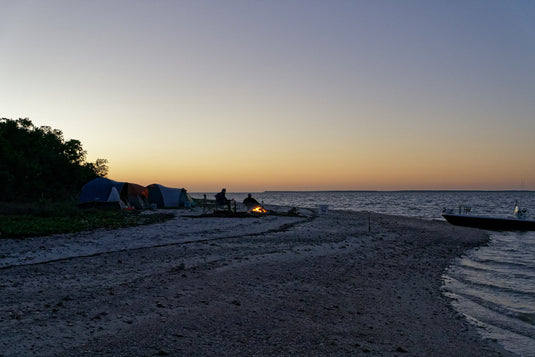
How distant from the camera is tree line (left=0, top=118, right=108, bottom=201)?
44.6m

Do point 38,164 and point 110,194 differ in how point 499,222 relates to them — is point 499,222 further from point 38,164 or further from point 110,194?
point 38,164

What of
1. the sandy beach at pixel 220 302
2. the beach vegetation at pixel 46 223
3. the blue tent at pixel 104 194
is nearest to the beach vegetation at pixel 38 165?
the blue tent at pixel 104 194

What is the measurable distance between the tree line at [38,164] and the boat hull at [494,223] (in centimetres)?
4337

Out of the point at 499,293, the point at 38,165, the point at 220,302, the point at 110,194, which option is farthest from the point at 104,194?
the point at 499,293

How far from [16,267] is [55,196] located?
40341mm

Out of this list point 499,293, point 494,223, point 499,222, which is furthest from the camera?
point 494,223

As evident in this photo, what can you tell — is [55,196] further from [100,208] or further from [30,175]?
[100,208]

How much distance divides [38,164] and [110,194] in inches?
678

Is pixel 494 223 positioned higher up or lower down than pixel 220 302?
lower down

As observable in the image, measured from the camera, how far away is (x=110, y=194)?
35.4 meters

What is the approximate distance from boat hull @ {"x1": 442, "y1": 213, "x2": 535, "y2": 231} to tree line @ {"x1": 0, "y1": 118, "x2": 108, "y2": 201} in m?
43.4

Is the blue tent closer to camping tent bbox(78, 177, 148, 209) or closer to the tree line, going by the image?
camping tent bbox(78, 177, 148, 209)

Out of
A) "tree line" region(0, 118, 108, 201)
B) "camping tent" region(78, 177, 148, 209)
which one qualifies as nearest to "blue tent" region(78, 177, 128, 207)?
"camping tent" region(78, 177, 148, 209)

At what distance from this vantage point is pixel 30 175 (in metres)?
46.1
